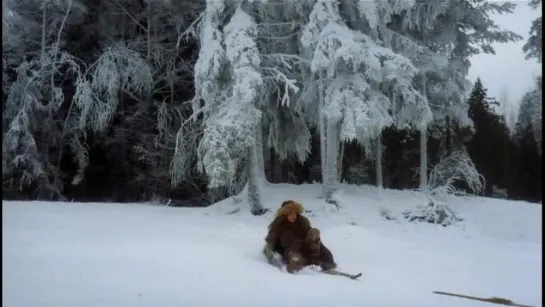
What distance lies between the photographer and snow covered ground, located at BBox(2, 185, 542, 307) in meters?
4.66

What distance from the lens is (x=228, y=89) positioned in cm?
→ 1115

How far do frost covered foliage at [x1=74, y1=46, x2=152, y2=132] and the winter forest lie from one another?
61 millimetres

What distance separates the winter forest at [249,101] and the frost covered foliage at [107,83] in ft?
0.20

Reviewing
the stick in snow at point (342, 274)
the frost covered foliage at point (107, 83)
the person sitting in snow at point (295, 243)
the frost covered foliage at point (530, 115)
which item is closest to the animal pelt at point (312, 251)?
the person sitting in snow at point (295, 243)

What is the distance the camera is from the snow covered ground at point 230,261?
15.3 feet

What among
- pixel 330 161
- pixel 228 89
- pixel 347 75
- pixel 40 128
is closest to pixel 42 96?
pixel 40 128

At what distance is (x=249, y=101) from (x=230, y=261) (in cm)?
501

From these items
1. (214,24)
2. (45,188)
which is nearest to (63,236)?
(214,24)

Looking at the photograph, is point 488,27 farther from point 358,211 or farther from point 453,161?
point 358,211

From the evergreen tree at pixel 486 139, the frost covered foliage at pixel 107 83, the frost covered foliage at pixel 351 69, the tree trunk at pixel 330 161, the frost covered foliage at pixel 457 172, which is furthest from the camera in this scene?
the evergreen tree at pixel 486 139

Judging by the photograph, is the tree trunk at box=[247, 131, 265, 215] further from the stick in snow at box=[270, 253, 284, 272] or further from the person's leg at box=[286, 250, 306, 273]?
the person's leg at box=[286, 250, 306, 273]

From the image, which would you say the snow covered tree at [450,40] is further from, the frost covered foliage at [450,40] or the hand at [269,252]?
the hand at [269,252]

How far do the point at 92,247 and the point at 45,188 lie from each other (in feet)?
29.8

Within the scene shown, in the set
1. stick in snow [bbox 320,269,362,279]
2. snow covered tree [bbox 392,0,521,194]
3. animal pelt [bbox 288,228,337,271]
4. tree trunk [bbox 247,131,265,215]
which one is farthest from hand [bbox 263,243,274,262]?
snow covered tree [bbox 392,0,521,194]
